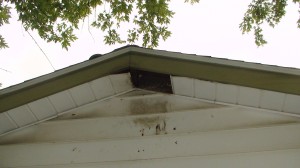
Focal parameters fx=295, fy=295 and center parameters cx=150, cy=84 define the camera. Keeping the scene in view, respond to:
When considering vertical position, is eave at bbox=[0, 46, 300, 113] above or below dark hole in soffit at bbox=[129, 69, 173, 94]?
above

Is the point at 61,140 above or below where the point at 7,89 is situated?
below

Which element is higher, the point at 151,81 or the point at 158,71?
the point at 158,71

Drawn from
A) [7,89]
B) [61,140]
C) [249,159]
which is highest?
[7,89]

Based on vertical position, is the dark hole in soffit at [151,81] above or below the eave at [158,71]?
below

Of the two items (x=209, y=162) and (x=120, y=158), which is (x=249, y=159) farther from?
(x=120, y=158)

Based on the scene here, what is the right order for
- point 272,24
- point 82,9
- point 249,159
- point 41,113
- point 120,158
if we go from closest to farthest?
1. point 249,159
2. point 120,158
3. point 41,113
4. point 82,9
5. point 272,24

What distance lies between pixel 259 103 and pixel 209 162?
27.5 inches

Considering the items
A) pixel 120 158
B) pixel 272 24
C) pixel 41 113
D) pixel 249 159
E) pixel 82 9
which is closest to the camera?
pixel 249 159

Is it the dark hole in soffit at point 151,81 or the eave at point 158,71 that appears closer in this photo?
the eave at point 158,71

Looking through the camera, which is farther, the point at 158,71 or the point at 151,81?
the point at 151,81

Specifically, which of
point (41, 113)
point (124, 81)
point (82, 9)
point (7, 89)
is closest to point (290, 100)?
point (124, 81)

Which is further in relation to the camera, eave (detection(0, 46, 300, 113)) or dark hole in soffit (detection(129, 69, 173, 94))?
dark hole in soffit (detection(129, 69, 173, 94))

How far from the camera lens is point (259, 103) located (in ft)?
8.54

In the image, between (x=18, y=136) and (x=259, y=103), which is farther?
(x=18, y=136)
